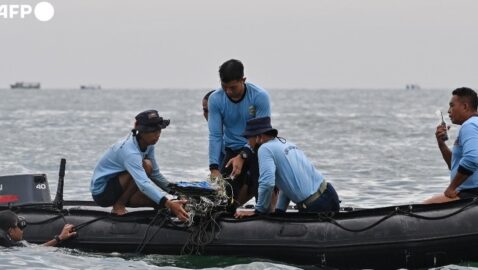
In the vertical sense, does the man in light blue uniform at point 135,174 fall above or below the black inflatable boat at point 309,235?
above

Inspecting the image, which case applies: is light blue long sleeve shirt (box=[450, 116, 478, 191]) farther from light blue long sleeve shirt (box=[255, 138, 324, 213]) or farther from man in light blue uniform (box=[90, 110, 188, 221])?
man in light blue uniform (box=[90, 110, 188, 221])

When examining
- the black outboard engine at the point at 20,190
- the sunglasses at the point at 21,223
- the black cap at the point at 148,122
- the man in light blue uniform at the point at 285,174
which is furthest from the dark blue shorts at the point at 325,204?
the black outboard engine at the point at 20,190

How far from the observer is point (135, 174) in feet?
37.6

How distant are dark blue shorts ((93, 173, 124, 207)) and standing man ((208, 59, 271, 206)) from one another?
3.77 ft

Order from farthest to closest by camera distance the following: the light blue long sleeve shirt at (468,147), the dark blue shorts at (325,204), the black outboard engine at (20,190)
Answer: the black outboard engine at (20,190), the dark blue shorts at (325,204), the light blue long sleeve shirt at (468,147)

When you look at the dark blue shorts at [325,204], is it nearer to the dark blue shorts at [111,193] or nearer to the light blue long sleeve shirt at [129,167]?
the light blue long sleeve shirt at [129,167]

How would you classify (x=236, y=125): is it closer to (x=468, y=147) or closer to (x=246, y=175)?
(x=246, y=175)

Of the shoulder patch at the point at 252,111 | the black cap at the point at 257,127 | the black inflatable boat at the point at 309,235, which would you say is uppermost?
the shoulder patch at the point at 252,111

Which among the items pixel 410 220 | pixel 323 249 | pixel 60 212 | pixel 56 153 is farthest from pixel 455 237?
pixel 56 153

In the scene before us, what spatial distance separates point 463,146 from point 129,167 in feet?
12.1

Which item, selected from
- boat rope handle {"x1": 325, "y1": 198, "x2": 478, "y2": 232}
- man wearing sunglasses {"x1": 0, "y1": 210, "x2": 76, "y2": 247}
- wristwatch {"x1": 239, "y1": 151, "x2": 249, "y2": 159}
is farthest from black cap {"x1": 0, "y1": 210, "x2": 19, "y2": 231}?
boat rope handle {"x1": 325, "y1": 198, "x2": 478, "y2": 232}

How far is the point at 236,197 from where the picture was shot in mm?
11570

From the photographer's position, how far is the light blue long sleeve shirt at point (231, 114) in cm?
1145

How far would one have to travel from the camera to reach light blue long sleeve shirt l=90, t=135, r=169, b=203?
1137 cm
